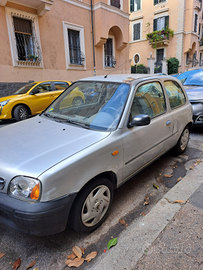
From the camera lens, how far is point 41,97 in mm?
7918

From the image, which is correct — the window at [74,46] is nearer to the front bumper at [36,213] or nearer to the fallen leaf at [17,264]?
the front bumper at [36,213]

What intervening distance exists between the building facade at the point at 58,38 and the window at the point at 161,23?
1191cm

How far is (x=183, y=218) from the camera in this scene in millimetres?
2264

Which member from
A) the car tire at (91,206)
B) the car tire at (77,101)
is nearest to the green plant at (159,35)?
the car tire at (77,101)

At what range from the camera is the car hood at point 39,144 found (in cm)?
176

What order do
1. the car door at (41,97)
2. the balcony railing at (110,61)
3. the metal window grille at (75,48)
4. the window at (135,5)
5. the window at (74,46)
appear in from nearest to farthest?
the car door at (41,97) < the window at (74,46) < the metal window grille at (75,48) < the balcony railing at (110,61) < the window at (135,5)

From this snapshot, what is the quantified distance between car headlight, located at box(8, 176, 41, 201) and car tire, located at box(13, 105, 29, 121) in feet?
19.8

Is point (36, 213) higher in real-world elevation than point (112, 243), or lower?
higher

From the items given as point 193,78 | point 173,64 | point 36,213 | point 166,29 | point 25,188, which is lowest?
point 36,213

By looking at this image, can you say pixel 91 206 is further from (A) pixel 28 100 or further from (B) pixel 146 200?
(A) pixel 28 100

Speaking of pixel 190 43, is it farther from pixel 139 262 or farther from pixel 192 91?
pixel 139 262

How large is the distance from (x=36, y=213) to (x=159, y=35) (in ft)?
90.1

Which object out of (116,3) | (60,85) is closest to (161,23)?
(116,3)

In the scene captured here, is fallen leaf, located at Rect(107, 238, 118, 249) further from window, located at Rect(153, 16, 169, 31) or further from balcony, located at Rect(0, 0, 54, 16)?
window, located at Rect(153, 16, 169, 31)
